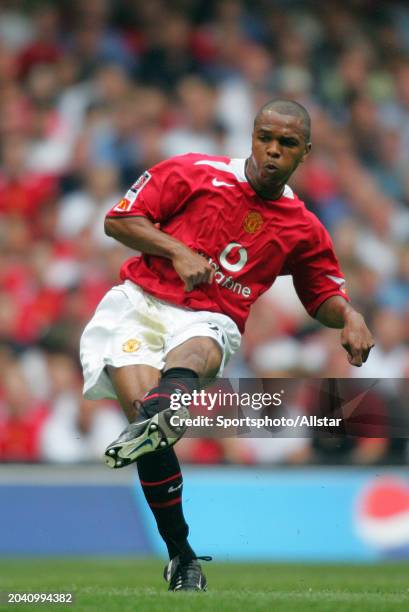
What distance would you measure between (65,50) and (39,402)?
5.07 metres

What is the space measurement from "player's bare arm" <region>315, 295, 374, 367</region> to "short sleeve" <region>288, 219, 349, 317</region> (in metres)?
0.05

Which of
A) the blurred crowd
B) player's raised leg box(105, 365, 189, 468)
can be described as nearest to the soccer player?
player's raised leg box(105, 365, 189, 468)

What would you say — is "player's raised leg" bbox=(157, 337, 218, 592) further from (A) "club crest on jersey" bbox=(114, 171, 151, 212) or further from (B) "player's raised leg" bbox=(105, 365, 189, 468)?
(A) "club crest on jersey" bbox=(114, 171, 151, 212)

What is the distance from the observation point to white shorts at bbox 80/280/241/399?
6.14 m

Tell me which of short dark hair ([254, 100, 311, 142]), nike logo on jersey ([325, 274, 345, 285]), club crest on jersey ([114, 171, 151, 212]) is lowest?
nike logo on jersey ([325, 274, 345, 285])

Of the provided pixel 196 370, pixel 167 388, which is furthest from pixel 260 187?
pixel 167 388

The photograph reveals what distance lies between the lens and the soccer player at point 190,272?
600 centimetres

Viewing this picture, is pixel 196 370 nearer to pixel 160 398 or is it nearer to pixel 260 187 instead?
pixel 160 398

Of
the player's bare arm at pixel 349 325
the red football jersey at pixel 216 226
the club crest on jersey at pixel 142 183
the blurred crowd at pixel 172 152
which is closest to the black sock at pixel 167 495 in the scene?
the red football jersey at pixel 216 226

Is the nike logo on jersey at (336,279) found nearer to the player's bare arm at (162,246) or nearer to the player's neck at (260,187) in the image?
the player's neck at (260,187)

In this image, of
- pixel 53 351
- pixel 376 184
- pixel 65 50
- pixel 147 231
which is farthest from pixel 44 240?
pixel 147 231

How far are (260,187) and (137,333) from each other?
39.0 inches

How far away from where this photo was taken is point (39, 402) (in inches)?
459

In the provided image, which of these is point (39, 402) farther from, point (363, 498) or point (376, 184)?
point (376, 184)
